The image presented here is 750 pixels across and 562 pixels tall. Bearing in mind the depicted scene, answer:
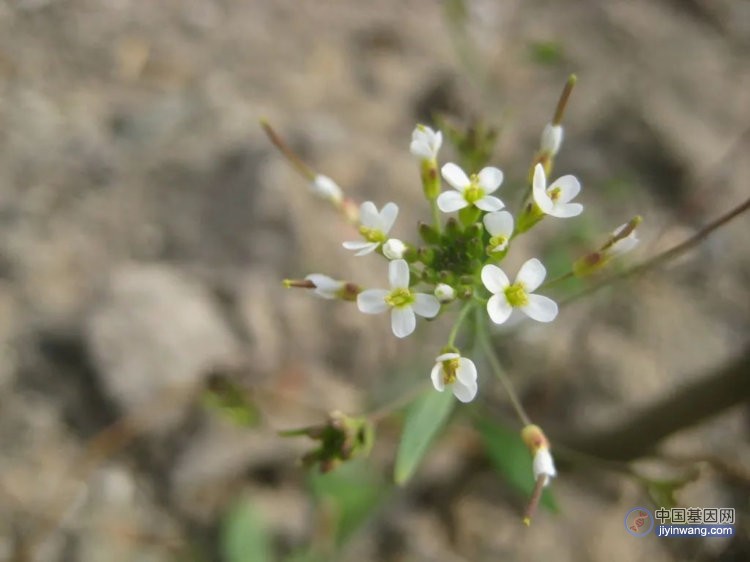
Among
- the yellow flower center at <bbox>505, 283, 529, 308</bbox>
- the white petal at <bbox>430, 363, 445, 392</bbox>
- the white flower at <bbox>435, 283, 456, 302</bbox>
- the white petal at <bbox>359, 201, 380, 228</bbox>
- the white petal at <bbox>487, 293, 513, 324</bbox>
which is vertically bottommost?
the white petal at <bbox>430, 363, 445, 392</bbox>

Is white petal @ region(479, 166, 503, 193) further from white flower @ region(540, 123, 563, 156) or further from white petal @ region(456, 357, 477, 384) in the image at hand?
white petal @ region(456, 357, 477, 384)

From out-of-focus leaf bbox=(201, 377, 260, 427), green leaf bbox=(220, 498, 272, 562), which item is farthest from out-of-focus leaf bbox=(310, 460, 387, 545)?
out-of-focus leaf bbox=(201, 377, 260, 427)

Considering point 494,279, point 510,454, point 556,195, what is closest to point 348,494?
point 510,454

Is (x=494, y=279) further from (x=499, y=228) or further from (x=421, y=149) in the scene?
(x=421, y=149)

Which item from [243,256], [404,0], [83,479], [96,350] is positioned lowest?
[83,479]

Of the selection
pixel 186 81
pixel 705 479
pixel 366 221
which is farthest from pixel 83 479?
pixel 705 479

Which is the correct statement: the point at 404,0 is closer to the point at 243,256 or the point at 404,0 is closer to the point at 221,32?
the point at 221,32
